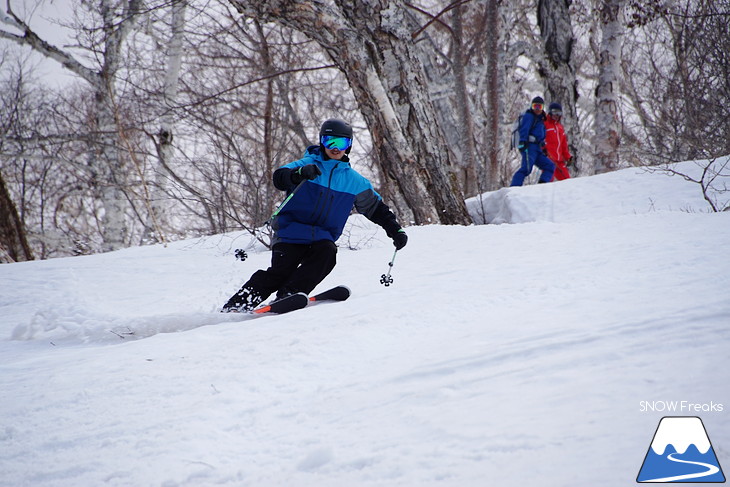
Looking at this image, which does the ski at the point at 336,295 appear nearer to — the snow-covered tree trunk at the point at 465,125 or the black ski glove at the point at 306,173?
the black ski glove at the point at 306,173

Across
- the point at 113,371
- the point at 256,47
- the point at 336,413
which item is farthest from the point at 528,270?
the point at 256,47

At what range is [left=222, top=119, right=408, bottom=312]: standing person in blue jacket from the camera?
314 centimetres

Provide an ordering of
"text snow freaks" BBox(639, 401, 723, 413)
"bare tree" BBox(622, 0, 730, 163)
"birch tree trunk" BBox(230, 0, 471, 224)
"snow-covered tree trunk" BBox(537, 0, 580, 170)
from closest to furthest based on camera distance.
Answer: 1. "text snow freaks" BBox(639, 401, 723, 413)
2. "birch tree trunk" BBox(230, 0, 471, 224)
3. "bare tree" BBox(622, 0, 730, 163)
4. "snow-covered tree trunk" BBox(537, 0, 580, 170)

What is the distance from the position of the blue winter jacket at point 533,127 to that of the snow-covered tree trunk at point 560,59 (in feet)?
3.74

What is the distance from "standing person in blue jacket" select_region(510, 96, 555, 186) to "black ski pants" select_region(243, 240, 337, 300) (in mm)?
4790

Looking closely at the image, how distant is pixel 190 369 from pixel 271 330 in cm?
48

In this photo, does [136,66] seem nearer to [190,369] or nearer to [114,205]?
[114,205]

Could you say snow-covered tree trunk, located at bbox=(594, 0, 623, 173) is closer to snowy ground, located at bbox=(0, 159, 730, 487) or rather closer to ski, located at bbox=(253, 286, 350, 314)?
snowy ground, located at bbox=(0, 159, 730, 487)

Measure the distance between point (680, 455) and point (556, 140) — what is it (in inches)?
280

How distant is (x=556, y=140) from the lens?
7469 millimetres

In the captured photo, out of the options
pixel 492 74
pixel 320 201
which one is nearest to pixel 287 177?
pixel 320 201

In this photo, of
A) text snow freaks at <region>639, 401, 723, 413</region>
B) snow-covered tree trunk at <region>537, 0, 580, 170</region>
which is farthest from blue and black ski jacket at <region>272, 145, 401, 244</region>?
snow-covered tree trunk at <region>537, 0, 580, 170</region>

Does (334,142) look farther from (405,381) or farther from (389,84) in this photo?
(389,84)

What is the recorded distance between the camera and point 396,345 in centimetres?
188
